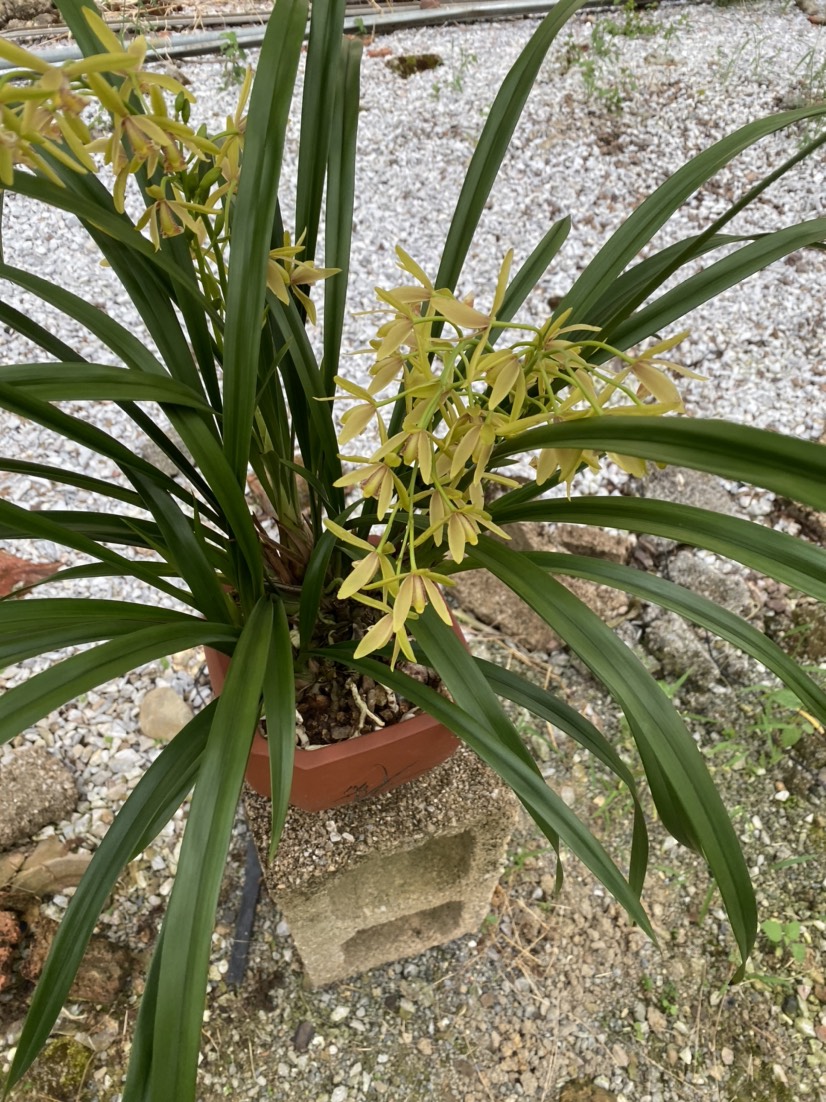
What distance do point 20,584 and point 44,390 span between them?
1.05 metres

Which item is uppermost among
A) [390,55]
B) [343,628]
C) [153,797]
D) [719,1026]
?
[390,55]

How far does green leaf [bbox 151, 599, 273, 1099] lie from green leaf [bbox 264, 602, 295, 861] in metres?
0.03

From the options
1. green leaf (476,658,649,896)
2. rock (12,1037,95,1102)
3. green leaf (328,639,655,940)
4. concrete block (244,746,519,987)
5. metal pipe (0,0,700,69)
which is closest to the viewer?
green leaf (328,639,655,940)

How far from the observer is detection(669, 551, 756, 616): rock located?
5.15 ft

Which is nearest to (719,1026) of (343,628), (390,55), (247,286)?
(343,628)

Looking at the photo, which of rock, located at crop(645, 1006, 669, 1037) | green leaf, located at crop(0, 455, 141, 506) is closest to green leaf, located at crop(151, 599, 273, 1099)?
green leaf, located at crop(0, 455, 141, 506)

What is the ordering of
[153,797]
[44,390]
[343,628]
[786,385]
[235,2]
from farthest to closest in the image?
1. [235,2]
2. [786,385]
3. [343,628]
4. [153,797]
5. [44,390]

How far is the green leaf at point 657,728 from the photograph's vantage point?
0.58 meters

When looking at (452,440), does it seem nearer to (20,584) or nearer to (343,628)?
(343,628)

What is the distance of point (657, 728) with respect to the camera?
A: 61cm

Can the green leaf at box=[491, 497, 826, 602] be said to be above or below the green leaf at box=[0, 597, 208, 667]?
below

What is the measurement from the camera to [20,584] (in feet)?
4.85

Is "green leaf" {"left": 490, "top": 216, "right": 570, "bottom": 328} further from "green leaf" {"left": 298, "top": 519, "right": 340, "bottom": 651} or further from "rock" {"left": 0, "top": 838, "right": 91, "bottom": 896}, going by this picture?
"rock" {"left": 0, "top": 838, "right": 91, "bottom": 896}

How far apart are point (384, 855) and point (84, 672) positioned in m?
0.51
